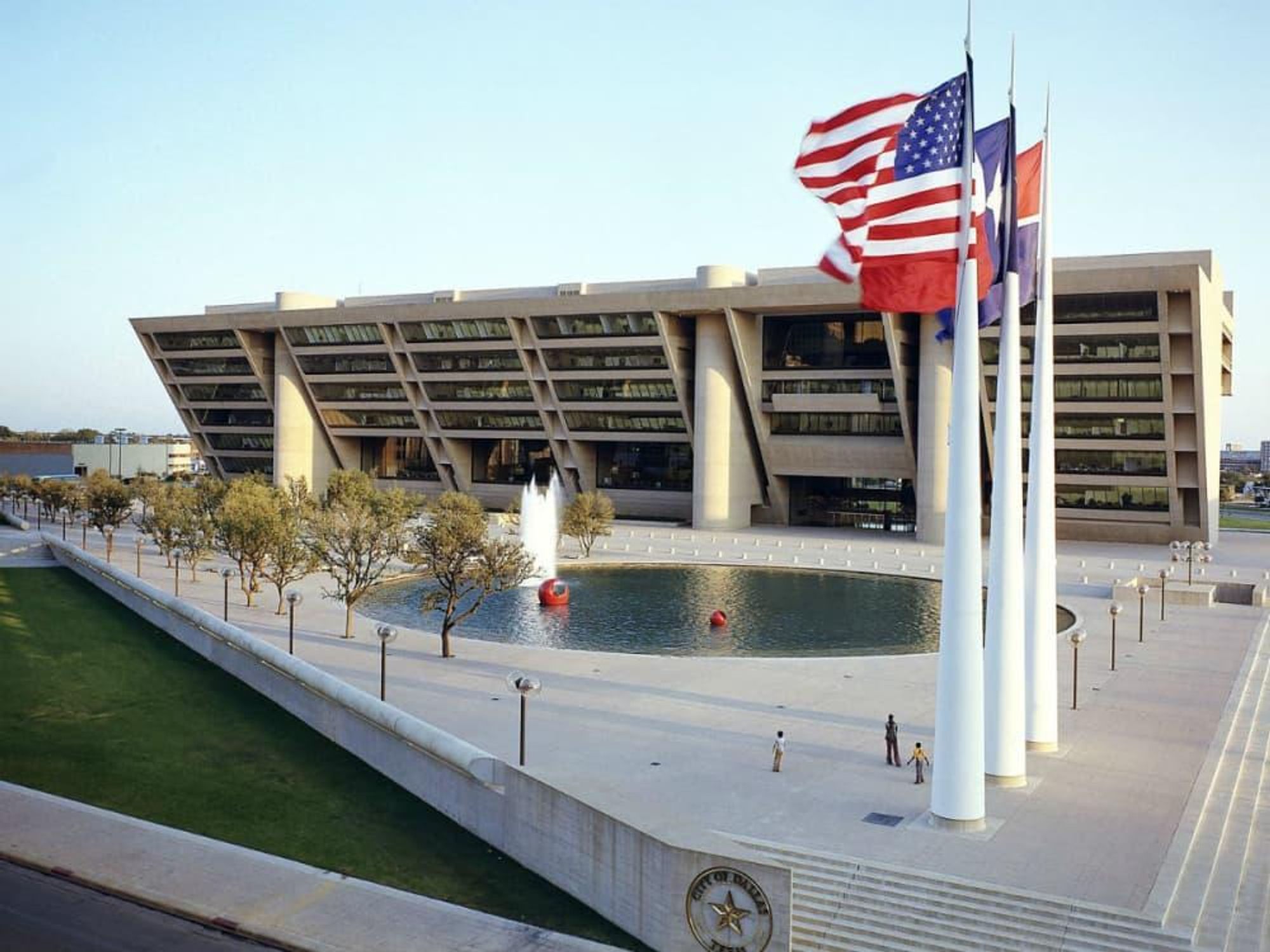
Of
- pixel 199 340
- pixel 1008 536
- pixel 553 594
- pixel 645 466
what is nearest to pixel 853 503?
pixel 645 466

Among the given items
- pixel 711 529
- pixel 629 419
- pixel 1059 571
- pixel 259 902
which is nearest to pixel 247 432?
pixel 629 419

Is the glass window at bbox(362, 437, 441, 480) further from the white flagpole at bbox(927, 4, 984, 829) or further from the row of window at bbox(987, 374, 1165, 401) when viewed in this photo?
the white flagpole at bbox(927, 4, 984, 829)

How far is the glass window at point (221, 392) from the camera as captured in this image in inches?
3740

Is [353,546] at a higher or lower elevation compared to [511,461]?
lower

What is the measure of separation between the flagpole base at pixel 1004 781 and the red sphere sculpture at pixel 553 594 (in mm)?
24168

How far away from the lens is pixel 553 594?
4288 centimetres

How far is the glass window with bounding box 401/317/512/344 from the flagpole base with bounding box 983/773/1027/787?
207ft

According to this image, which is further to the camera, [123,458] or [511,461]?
[123,458]

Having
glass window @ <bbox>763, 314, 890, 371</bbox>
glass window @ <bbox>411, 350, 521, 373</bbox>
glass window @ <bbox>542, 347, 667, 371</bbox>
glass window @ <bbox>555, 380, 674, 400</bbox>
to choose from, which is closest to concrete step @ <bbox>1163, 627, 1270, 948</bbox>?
glass window @ <bbox>763, 314, 890, 371</bbox>

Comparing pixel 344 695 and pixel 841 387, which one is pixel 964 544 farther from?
pixel 841 387

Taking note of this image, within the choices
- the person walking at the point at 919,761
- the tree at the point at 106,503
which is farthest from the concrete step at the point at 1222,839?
the tree at the point at 106,503

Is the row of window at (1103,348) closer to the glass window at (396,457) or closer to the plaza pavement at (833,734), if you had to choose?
the plaza pavement at (833,734)

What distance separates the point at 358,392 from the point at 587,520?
124ft

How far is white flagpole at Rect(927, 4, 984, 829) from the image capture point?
17.5 metres
